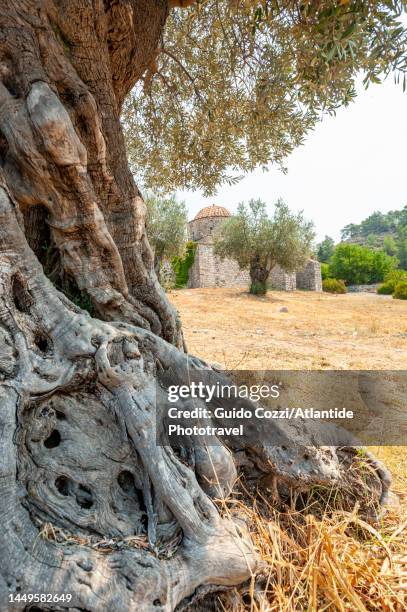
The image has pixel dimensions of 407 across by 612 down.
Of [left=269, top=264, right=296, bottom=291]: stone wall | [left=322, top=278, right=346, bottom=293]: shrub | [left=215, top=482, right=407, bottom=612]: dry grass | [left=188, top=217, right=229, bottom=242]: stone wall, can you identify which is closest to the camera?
[left=215, top=482, right=407, bottom=612]: dry grass

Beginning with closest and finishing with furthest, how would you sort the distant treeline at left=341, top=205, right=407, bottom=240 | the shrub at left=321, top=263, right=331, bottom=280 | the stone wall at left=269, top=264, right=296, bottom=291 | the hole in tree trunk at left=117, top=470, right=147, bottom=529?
the hole in tree trunk at left=117, top=470, right=147, bottom=529 → the stone wall at left=269, top=264, right=296, bottom=291 → the shrub at left=321, top=263, right=331, bottom=280 → the distant treeline at left=341, top=205, right=407, bottom=240

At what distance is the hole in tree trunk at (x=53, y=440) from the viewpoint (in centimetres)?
219

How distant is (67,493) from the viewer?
6.66 ft

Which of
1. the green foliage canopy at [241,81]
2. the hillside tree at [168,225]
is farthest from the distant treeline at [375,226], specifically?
the green foliage canopy at [241,81]

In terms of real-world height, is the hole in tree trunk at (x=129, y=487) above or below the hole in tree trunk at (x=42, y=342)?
below

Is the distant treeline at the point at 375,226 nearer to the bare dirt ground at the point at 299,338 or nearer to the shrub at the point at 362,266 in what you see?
the shrub at the point at 362,266

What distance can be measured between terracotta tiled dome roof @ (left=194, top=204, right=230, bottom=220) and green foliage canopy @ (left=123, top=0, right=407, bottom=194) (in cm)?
2934

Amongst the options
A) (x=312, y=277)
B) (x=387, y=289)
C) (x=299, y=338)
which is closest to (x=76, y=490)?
(x=299, y=338)

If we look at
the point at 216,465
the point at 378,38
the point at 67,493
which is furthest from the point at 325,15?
the point at 67,493

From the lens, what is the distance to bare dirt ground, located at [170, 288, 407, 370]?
321 inches

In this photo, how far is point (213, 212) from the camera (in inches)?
1475

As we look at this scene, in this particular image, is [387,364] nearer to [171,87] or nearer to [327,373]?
[327,373]

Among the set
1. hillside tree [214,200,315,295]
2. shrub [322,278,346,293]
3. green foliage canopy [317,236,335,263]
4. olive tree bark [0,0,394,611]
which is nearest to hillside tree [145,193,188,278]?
hillside tree [214,200,315,295]

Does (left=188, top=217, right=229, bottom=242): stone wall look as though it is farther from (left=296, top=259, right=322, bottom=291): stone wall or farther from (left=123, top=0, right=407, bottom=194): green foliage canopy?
(left=123, top=0, right=407, bottom=194): green foliage canopy
